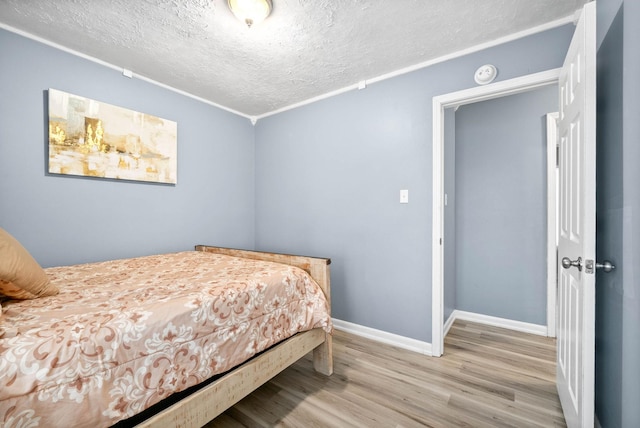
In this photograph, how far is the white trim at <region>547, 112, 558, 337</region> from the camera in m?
2.45

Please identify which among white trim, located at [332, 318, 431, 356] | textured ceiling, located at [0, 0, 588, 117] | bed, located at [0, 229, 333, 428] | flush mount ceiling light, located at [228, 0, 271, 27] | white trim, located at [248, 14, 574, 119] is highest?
textured ceiling, located at [0, 0, 588, 117]

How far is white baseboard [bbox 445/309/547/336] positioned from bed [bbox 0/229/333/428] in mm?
1753

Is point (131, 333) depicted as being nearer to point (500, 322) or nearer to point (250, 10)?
point (250, 10)

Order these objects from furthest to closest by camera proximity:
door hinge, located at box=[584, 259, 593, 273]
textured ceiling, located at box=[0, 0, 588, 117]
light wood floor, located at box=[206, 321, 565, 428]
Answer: textured ceiling, located at box=[0, 0, 588, 117]
light wood floor, located at box=[206, 321, 565, 428]
door hinge, located at box=[584, 259, 593, 273]

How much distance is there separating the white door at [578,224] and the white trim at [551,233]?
41.3 inches

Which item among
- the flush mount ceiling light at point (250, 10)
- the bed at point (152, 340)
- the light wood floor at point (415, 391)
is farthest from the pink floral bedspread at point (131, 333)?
the flush mount ceiling light at point (250, 10)

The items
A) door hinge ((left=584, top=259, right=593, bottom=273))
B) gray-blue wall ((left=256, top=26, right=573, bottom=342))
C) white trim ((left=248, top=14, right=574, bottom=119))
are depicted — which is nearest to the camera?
door hinge ((left=584, top=259, right=593, bottom=273))

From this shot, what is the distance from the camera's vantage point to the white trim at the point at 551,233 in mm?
2449

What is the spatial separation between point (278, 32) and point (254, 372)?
211 centimetres

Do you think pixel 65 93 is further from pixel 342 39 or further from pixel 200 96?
pixel 342 39

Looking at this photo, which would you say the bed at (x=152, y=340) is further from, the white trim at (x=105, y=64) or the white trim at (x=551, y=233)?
the white trim at (x=551, y=233)

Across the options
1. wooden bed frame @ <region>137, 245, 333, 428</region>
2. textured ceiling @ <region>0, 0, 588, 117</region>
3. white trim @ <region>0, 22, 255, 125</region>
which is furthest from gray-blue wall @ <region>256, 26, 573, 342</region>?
white trim @ <region>0, 22, 255, 125</region>

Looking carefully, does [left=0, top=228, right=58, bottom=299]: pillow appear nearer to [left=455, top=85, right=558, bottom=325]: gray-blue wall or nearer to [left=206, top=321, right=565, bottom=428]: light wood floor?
[left=206, top=321, right=565, bottom=428]: light wood floor

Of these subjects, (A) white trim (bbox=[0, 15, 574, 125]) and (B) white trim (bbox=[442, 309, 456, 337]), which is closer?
(A) white trim (bbox=[0, 15, 574, 125])
